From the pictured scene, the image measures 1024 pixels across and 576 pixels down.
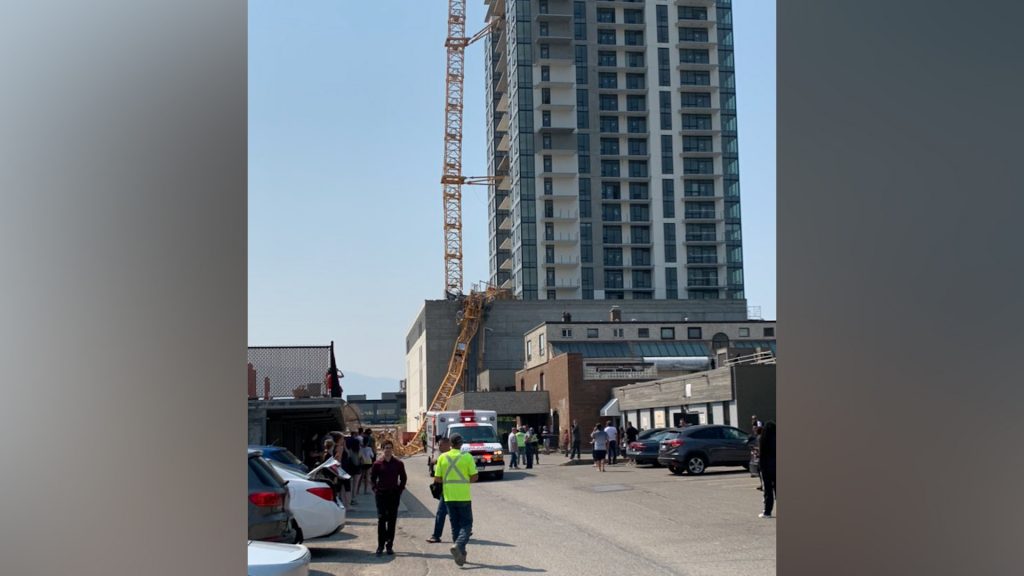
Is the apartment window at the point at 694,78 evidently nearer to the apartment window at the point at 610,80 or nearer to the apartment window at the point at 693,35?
the apartment window at the point at 693,35

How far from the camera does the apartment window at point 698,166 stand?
Answer: 107m

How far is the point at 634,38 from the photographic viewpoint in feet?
349

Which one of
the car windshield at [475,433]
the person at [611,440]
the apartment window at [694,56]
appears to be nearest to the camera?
the car windshield at [475,433]

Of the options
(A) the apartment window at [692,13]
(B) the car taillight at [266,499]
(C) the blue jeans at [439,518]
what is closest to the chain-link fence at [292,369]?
(C) the blue jeans at [439,518]

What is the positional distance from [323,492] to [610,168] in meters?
93.8

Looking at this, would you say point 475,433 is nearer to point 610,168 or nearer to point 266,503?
point 266,503

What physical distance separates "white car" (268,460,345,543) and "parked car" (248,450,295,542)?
157 cm
